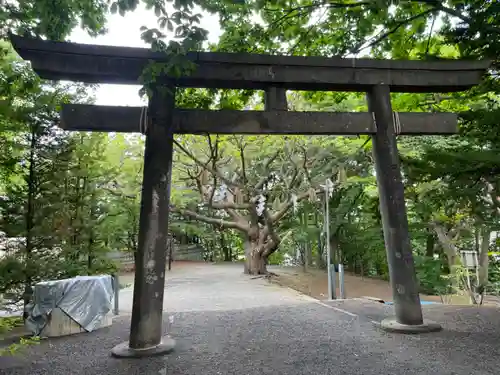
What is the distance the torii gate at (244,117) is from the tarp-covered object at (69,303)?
5.82 ft

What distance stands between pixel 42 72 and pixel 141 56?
1.26 m

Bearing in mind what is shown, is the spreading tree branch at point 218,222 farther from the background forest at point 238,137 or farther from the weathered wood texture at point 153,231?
the weathered wood texture at point 153,231

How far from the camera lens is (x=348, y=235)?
22609mm

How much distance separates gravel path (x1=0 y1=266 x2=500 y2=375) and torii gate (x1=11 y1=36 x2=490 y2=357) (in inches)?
14.3

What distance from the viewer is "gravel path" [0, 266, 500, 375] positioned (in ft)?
11.5

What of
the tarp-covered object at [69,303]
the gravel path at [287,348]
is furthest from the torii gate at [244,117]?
the tarp-covered object at [69,303]

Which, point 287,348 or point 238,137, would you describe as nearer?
point 287,348

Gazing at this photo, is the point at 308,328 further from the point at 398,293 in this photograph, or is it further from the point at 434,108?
the point at 434,108

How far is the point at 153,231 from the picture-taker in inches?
168

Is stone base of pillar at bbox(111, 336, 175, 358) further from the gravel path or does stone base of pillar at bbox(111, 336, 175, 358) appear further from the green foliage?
the green foliage

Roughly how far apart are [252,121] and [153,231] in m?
1.99

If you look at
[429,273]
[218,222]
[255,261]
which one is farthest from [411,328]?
[218,222]

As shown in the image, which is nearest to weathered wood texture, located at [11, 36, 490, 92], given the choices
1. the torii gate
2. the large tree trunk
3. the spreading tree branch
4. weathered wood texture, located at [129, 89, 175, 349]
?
the torii gate

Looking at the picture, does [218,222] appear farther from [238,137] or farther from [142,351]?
[142,351]
